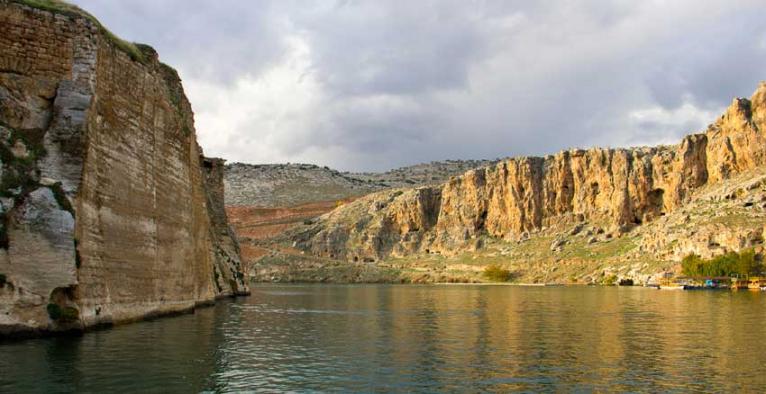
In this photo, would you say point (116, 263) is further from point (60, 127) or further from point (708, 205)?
point (708, 205)

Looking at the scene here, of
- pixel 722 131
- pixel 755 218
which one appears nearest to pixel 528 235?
pixel 722 131

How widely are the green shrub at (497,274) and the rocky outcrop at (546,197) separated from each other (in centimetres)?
1601

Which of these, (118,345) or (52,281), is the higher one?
(52,281)

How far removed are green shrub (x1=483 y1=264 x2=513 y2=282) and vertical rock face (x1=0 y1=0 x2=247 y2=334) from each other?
3066 inches

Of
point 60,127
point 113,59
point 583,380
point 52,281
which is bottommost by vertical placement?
point 583,380

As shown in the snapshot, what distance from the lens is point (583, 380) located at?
15109 mm

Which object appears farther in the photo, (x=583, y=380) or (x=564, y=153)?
(x=564, y=153)

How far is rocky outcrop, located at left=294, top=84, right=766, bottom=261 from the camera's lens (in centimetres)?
9306

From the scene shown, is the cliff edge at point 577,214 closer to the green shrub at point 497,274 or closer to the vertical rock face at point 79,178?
the green shrub at point 497,274

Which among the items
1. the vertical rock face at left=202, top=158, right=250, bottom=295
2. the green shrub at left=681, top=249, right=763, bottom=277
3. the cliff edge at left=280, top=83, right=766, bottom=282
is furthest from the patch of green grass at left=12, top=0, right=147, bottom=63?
the cliff edge at left=280, top=83, right=766, bottom=282

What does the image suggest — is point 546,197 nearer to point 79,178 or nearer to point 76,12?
point 76,12

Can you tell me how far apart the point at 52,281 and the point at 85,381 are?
19.6ft

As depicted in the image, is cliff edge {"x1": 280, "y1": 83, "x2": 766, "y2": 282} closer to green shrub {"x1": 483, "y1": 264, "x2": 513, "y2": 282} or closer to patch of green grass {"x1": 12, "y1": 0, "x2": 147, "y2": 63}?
green shrub {"x1": 483, "y1": 264, "x2": 513, "y2": 282}

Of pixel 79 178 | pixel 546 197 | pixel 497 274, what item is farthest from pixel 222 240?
pixel 546 197
